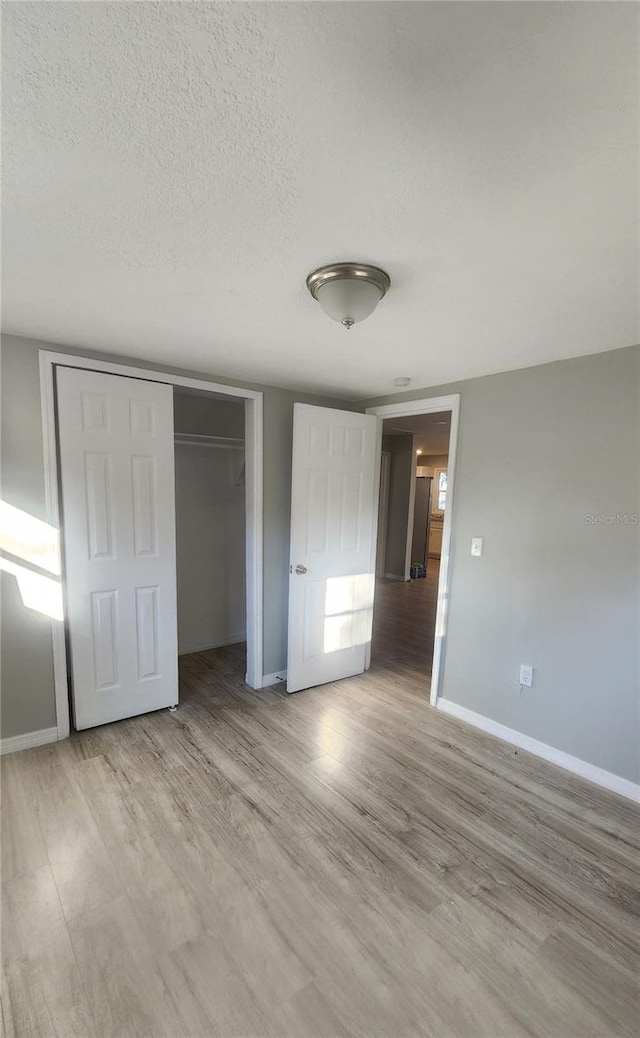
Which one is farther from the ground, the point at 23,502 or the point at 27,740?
the point at 23,502

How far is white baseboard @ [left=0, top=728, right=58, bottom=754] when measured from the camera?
2.38 metres

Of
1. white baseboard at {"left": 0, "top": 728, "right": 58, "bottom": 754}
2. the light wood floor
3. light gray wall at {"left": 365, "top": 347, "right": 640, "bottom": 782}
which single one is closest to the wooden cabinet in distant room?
light gray wall at {"left": 365, "top": 347, "right": 640, "bottom": 782}

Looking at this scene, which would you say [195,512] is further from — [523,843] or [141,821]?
[523,843]

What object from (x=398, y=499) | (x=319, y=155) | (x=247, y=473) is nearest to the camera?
(x=319, y=155)

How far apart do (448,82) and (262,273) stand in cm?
82

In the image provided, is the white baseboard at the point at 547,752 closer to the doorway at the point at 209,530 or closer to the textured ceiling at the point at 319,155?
the doorway at the point at 209,530

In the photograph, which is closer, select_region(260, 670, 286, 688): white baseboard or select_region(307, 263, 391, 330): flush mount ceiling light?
select_region(307, 263, 391, 330): flush mount ceiling light

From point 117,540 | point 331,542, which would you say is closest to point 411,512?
point 331,542

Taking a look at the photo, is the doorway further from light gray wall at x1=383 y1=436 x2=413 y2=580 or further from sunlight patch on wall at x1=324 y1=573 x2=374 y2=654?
light gray wall at x1=383 y1=436 x2=413 y2=580

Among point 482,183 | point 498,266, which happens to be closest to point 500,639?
point 498,266

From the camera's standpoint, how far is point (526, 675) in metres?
2.59

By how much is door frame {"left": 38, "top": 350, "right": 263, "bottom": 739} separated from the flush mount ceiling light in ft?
5.09

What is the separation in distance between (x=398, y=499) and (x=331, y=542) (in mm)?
4400

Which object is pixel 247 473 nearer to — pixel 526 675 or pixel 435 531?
pixel 526 675
